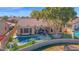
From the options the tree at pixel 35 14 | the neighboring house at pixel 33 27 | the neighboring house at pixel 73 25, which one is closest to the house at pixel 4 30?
the neighboring house at pixel 33 27

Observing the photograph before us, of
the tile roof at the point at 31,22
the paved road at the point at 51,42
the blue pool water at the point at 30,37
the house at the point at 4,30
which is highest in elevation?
the tile roof at the point at 31,22

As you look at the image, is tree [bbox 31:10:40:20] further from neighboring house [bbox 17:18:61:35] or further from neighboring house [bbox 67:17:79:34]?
neighboring house [bbox 67:17:79:34]

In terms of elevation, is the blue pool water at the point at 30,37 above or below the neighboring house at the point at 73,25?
below

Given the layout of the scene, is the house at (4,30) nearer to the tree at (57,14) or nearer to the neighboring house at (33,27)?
the neighboring house at (33,27)

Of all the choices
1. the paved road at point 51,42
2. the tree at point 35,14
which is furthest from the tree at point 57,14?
the paved road at point 51,42

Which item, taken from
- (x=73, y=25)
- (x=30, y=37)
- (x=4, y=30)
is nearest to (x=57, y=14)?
(x=73, y=25)

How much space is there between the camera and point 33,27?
7.48ft

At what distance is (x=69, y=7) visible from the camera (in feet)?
7.47

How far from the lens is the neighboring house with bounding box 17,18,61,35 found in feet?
7.45

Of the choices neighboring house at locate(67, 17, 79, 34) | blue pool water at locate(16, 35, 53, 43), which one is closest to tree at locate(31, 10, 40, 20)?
blue pool water at locate(16, 35, 53, 43)

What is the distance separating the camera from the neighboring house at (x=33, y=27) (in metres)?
2.27

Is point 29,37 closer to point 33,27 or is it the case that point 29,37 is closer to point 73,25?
point 33,27
